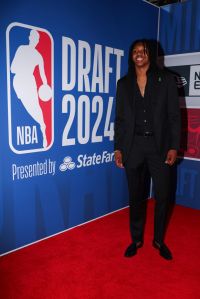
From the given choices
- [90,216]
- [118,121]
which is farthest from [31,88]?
[90,216]

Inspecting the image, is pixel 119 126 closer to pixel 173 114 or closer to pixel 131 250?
pixel 173 114

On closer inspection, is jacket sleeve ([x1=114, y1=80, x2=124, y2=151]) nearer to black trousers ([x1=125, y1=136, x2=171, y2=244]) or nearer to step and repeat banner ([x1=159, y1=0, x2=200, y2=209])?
black trousers ([x1=125, y1=136, x2=171, y2=244])

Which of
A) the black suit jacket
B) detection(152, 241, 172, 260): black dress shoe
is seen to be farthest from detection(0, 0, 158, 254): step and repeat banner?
detection(152, 241, 172, 260): black dress shoe

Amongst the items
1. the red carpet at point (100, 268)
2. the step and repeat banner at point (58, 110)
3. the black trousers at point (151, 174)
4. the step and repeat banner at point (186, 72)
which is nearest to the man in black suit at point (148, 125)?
the black trousers at point (151, 174)

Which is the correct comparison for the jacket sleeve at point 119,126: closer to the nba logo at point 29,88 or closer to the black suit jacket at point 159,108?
the black suit jacket at point 159,108

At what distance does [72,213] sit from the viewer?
3.10m

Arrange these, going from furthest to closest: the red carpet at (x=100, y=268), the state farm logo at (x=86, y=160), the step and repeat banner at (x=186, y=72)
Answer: the step and repeat banner at (x=186, y=72), the state farm logo at (x=86, y=160), the red carpet at (x=100, y=268)

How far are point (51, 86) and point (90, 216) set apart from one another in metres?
1.48

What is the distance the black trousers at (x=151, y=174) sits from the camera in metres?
2.42

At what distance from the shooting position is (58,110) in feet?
9.12

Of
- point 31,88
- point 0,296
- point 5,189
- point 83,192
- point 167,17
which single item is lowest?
point 0,296

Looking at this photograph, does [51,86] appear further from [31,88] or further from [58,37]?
[58,37]

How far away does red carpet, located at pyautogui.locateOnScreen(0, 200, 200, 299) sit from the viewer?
2.10 metres

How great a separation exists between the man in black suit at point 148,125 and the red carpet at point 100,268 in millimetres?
180
